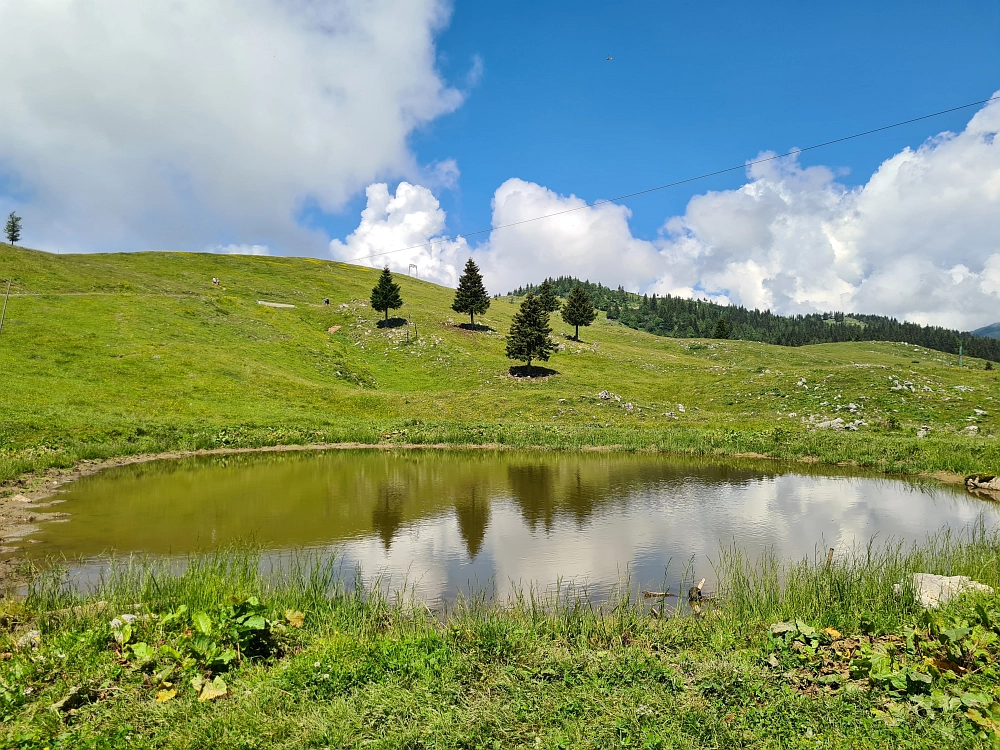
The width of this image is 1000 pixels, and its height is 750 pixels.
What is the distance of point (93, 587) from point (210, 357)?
4740cm

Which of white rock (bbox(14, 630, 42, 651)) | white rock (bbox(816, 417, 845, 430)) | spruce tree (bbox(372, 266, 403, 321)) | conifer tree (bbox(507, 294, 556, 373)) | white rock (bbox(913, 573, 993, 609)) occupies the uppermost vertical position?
spruce tree (bbox(372, 266, 403, 321))

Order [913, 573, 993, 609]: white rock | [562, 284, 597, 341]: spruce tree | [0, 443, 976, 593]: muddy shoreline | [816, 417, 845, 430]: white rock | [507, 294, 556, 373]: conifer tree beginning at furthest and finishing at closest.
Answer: [562, 284, 597, 341]: spruce tree → [507, 294, 556, 373]: conifer tree → [816, 417, 845, 430]: white rock → [0, 443, 976, 593]: muddy shoreline → [913, 573, 993, 609]: white rock

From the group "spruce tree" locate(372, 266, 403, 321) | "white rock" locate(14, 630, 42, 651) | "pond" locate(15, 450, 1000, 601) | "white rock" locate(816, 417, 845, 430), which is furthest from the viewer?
"spruce tree" locate(372, 266, 403, 321)

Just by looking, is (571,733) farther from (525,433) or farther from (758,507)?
(525,433)

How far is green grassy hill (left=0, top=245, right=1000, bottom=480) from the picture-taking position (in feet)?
108

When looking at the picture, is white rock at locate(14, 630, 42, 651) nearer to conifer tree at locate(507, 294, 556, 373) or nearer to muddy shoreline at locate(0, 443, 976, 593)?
muddy shoreline at locate(0, 443, 976, 593)

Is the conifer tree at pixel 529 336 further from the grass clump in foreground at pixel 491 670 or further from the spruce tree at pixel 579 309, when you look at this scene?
the grass clump in foreground at pixel 491 670

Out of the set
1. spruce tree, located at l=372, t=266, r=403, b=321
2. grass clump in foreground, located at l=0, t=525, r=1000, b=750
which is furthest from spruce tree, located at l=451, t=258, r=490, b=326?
grass clump in foreground, located at l=0, t=525, r=1000, b=750

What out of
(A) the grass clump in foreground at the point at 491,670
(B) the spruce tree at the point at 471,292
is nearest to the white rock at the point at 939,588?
(A) the grass clump in foreground at the point at 491,670

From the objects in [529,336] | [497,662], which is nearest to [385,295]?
[529,336]

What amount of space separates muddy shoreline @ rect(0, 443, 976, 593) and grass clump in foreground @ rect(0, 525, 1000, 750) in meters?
5.46

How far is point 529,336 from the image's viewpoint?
63.4 m

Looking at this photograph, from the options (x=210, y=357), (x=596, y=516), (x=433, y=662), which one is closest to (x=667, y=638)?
(x=433, y=662)

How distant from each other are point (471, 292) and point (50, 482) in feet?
211
